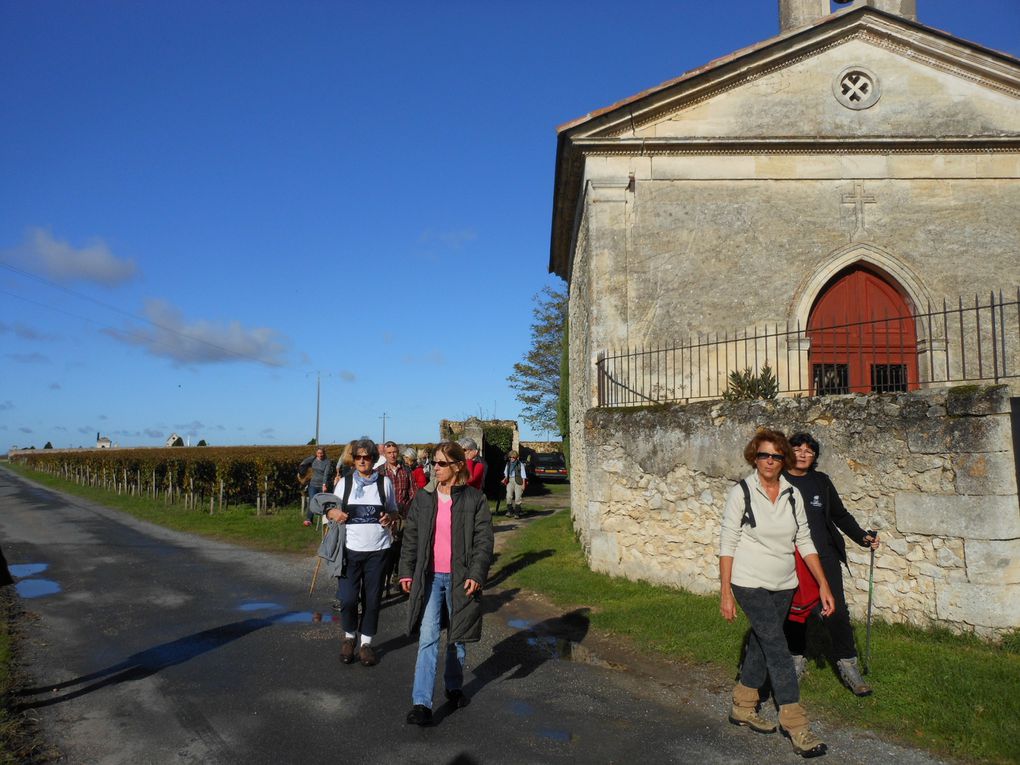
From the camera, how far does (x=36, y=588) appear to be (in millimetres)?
9719

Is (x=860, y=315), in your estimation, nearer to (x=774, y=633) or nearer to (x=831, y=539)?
(x=831, y=539)

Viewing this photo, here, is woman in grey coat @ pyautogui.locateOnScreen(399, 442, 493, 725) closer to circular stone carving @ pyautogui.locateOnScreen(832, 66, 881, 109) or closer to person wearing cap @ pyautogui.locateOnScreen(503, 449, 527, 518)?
circular stone carving @ pyautogui.locateOnScreen(832, 66, 881, 109)

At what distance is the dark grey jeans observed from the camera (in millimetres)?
4477

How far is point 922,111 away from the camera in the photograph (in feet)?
42.2

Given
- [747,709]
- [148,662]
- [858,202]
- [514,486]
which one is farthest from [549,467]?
[747,709]

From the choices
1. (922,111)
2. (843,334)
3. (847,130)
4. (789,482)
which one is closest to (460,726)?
(789,482)

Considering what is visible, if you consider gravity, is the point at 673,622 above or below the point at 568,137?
below

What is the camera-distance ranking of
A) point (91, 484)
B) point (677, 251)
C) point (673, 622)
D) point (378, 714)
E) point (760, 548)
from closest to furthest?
point (760, 548)
point (378, 714)
point (673, 622)
point (677, 251)
point (91, 484)

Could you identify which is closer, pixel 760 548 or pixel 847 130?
pixel 760 548

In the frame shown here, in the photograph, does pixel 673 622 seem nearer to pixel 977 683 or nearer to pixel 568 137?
pixel 977 683

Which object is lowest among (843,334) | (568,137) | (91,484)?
(91,484)

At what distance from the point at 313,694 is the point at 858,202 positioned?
11.7 m

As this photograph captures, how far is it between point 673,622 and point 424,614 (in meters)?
3.10

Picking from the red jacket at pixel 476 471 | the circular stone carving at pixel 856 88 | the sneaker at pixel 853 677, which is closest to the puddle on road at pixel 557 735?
the sneaker at pixel 853 677
